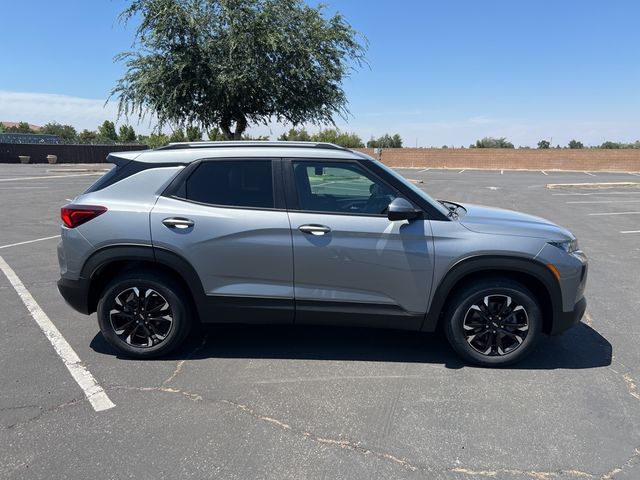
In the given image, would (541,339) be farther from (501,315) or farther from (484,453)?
(484,453)

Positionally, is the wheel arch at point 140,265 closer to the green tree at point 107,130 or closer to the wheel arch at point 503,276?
the wheel arch at point 503,276

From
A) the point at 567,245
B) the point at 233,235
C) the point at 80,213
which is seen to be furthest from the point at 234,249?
the point at 567,245

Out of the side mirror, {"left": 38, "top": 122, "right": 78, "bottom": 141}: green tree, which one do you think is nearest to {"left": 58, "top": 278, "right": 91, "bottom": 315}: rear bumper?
the side mirror

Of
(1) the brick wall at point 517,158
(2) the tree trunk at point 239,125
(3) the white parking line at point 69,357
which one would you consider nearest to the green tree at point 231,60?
(2) the tree trunk at point 239,125

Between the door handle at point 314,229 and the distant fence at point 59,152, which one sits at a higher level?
the distant fence at point 59,152

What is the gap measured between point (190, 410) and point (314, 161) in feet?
7.10

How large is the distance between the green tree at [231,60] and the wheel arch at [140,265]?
12.7 m

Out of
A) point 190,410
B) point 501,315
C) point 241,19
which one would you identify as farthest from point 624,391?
point 241,19

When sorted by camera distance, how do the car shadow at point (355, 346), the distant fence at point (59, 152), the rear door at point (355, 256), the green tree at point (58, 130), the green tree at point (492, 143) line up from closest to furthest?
the rear door at point (355, 256)
the car shadow at point (355, 346)
the distant fence at point (59, 152)
the green tree at point (492, 143)
the green tree at point (58, 130)

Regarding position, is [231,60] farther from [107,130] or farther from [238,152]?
[107,130]

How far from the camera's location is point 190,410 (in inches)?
131

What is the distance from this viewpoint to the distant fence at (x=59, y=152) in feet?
148

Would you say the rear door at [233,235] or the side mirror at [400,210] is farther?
the rear door at [233,235]

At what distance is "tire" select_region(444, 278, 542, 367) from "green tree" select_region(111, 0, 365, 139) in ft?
44.6
